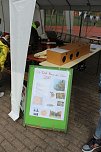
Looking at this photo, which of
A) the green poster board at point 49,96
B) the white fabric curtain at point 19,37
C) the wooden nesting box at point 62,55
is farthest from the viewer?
the wooden nesting box at point 62,55

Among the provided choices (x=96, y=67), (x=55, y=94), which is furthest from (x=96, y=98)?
(x=96, y=67)

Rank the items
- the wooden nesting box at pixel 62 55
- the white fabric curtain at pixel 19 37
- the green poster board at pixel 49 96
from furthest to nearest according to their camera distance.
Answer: the wooden nesting box at pixel 62 55, the green poster board at pixel 49 96, the white fabric curtain at pixel 19 37

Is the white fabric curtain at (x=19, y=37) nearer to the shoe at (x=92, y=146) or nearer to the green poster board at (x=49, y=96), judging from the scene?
the green poster board at (x=49, y=96)

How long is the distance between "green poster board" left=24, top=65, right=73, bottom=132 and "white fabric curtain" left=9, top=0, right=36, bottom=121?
0.22m

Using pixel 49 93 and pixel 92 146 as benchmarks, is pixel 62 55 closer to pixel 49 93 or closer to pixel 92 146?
pixel 49 93

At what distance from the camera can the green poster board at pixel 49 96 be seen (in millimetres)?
3342

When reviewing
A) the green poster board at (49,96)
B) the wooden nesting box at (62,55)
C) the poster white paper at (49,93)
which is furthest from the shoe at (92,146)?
the wooden nesting box at (62,55)


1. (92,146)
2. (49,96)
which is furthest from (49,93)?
(92,146)

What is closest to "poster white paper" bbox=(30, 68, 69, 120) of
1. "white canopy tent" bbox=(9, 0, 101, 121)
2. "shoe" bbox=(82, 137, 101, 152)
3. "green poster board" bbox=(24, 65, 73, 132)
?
"green poster board" bbox=(24, 65, 73, 132)

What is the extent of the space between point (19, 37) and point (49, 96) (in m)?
1.09

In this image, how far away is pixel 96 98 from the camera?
4.84 m

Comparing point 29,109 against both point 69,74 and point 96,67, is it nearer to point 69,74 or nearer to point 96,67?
point 69,74

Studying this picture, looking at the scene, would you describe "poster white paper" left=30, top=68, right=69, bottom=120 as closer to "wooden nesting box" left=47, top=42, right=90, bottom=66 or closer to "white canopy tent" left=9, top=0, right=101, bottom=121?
"white canopy tent" left=9, top=0, right=101, bottom=121

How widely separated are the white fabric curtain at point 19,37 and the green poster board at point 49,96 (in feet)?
0.72
